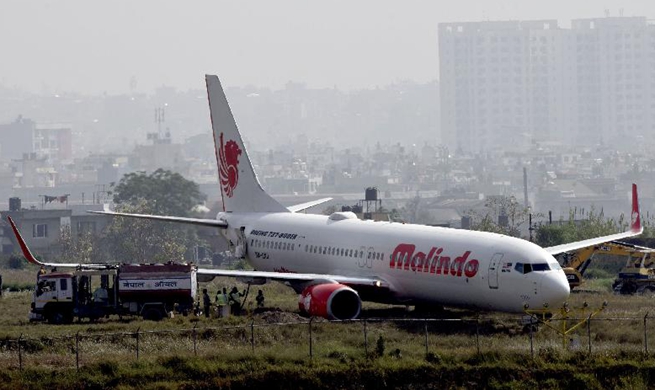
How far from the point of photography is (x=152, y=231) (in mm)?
185500

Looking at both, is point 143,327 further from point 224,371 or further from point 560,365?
point 560,365

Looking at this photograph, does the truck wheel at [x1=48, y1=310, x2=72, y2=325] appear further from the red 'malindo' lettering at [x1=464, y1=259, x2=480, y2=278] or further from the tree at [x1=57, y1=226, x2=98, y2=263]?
the tree at [x1=57, y1=226, x2=98, y2=263]

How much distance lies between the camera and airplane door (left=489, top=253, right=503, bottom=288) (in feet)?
194

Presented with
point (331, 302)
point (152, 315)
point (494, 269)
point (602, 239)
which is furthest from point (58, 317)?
point (602, 239)

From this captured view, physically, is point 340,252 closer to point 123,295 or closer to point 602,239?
point 123,295

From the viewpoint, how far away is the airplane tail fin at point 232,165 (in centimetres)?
7994

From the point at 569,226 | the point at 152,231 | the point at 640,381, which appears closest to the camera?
the point at 640,381

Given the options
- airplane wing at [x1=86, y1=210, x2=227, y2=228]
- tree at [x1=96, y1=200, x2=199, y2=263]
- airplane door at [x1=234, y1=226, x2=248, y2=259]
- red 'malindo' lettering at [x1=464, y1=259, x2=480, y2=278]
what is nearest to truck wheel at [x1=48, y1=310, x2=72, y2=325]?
airplane wing at [x1=86, y1=210, x2=227, y2=228]

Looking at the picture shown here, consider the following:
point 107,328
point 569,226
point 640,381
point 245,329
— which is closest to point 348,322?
point 245,329

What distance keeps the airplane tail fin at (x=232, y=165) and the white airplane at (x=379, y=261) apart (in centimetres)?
8

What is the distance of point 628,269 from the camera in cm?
8250

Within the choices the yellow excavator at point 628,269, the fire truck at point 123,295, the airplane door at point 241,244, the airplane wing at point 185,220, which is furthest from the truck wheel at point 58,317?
the yellow excavator at point 628,269

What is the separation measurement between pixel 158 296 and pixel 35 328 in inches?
211

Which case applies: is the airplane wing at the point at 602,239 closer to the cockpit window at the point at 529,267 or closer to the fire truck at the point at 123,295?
the cockpit window at the point at 529,267
